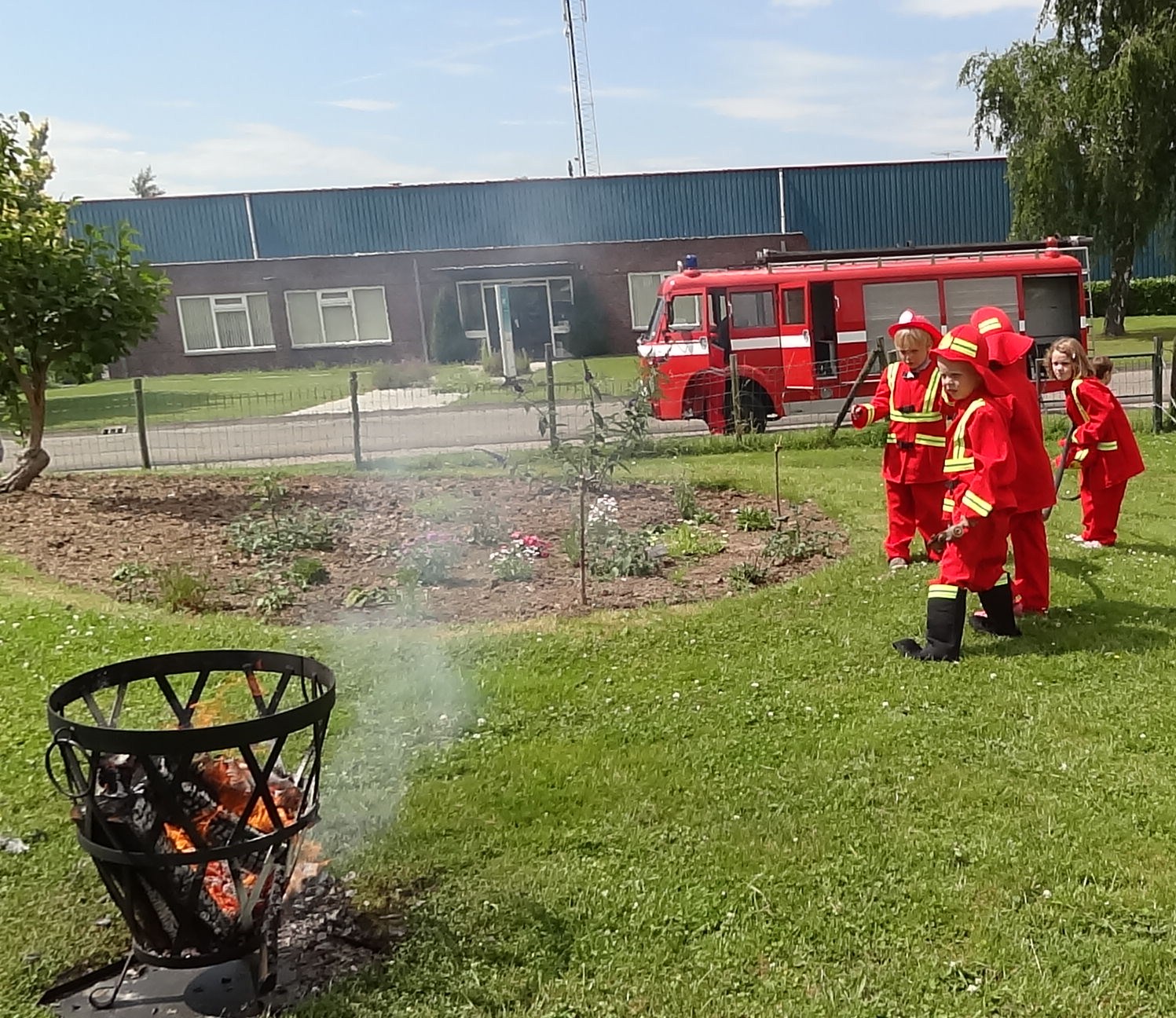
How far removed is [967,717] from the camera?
4.50 meters

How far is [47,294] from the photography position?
29.3ft

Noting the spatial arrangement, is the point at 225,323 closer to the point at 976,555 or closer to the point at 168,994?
the point at 976,555

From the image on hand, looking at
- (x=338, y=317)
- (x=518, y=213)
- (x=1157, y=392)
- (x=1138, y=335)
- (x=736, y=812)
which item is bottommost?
(x=736, y=812)

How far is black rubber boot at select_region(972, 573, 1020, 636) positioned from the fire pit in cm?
362

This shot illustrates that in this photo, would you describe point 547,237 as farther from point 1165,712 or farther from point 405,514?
point 1165,712

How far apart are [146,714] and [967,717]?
11.4 feet

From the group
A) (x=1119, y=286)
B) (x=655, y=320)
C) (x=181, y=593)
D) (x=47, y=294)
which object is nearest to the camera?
(x=181, y=593)

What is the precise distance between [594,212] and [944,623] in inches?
1143

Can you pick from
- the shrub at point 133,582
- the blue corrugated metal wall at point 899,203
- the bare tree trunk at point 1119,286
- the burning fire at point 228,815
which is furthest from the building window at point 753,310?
the blue corrugated metal wall at point 899,203

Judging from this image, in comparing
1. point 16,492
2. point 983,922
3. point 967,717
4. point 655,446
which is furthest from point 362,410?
point 983,922

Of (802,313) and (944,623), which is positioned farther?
(802,313)

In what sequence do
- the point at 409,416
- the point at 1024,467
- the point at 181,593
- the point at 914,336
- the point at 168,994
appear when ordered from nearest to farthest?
the point at 168,994, the point at 1024,467, the point at 181,593, the point at 914,336, the point at 409,416

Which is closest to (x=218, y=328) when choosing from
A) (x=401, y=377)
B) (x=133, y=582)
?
(x=401, y=377)

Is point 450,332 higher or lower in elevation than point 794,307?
higher
